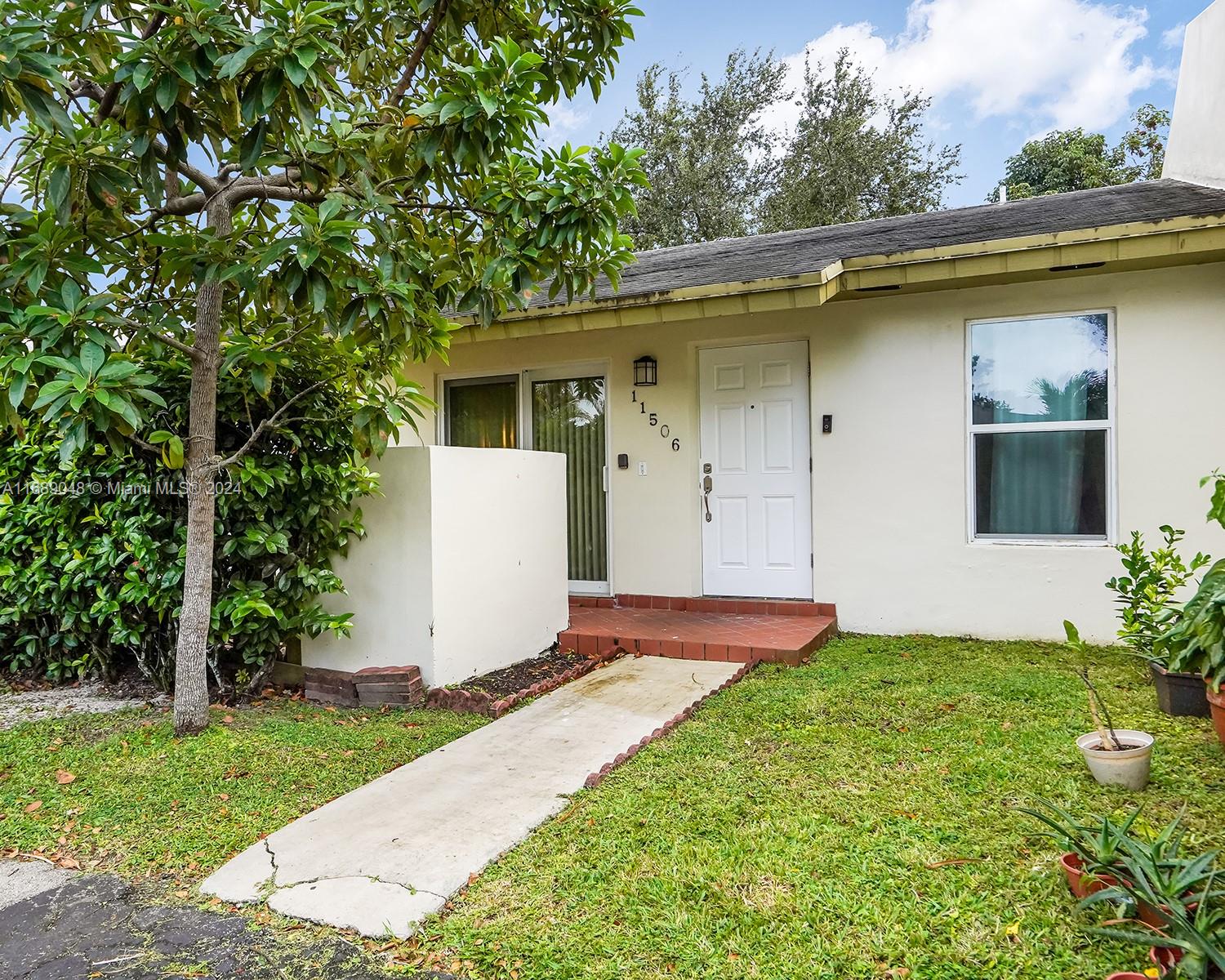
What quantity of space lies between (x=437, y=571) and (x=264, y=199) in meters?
2.27

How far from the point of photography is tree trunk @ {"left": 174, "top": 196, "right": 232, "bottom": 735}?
3.70 m

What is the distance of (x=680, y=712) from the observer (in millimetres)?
4102

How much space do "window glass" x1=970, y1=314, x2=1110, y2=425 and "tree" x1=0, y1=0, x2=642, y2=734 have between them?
304 centimetres

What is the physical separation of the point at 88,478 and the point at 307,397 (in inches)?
52.6

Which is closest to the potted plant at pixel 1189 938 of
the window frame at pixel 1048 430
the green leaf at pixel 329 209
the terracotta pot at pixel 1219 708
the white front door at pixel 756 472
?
the terracotta pot at pixel 1219 708

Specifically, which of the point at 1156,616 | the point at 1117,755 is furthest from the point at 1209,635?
the point at 1156,616

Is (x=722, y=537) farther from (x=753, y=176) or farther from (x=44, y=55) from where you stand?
(x=753, y=176)

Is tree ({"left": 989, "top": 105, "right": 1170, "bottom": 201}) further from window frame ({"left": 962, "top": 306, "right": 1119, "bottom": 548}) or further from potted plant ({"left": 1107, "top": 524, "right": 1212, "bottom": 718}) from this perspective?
potted plant ({"left": 1107, "top": 524, "right": 1212, "bottom": 718})

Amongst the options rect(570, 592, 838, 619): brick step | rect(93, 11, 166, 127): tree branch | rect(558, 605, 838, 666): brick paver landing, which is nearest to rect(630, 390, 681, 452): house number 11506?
rect(570, 592, 838, 619): brick step

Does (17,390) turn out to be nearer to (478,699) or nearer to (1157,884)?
(478,699)

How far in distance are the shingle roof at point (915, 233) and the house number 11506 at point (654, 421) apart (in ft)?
3.07

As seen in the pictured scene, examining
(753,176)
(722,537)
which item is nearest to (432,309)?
(722,537)

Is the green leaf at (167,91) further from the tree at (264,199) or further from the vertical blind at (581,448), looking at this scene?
the vertical blind at (581,448)

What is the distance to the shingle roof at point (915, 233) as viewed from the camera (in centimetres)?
523
